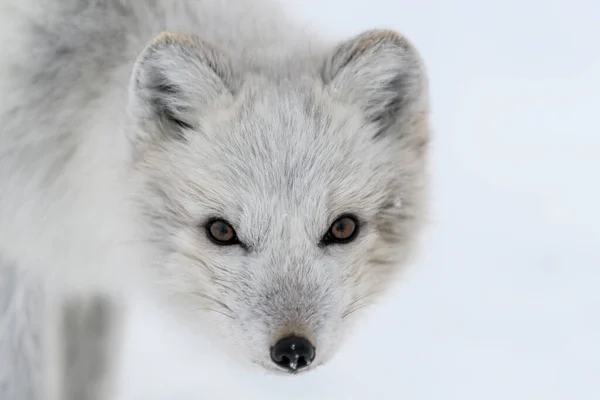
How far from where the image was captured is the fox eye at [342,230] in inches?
101

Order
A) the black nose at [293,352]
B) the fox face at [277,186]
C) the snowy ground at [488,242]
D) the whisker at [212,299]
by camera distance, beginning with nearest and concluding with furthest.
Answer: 1. the black nose at [293,352]
2. the fox face at [277,186]
3. the whisker at [212,299]
4. the snowy ground at [488,242]

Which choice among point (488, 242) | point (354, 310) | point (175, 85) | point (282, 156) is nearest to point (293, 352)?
point (354, 310)

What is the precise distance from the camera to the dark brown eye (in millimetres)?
2539

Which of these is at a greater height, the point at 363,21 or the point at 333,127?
the point at 363,21

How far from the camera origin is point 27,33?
297 centimetres

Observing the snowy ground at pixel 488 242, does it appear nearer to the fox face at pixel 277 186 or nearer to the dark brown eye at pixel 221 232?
the fox face at pixel 277 186

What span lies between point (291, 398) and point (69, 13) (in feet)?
6.02

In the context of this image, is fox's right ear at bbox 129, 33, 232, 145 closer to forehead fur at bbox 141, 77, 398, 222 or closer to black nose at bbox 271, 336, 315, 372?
forehead fur at bbox 141, 77, 398, 222

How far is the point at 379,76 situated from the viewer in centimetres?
267

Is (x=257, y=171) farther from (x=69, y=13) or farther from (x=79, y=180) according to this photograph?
(x=69, y=13)

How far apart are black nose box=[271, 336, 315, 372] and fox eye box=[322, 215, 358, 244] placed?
14.1 inches

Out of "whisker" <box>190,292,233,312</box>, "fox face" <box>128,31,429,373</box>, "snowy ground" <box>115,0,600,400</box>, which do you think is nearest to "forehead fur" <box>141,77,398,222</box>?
"fox face" <box>128,31,429,373</box>

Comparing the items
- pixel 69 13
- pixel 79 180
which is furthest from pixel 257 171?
pixel 69 13

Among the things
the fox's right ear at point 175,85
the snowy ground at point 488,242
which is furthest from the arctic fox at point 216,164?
the snowy ground at point 488,242
